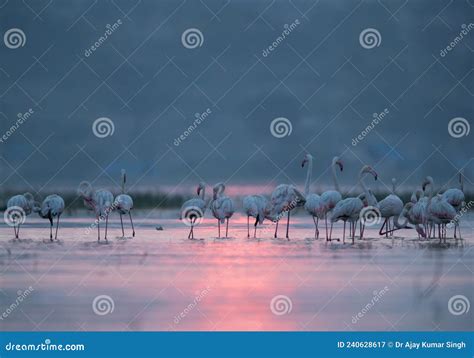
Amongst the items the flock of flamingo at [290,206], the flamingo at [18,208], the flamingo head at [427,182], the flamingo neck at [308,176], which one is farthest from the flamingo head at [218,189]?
the flamingo head at [427,182]

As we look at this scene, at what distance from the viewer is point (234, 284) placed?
11008mm

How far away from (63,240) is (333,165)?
5982mm

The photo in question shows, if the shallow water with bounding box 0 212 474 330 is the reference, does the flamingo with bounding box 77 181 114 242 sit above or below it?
above

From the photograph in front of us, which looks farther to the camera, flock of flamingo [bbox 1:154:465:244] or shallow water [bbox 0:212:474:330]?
flock of flamingo [bbox 1:154:465:244]

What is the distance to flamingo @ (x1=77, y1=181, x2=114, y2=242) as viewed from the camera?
18.1m

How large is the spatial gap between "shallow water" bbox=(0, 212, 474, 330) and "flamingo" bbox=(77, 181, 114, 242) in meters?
1.08

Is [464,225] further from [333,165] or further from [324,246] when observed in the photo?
[324,246]

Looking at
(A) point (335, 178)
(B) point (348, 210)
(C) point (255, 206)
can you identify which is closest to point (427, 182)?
(A) point (335, 178)

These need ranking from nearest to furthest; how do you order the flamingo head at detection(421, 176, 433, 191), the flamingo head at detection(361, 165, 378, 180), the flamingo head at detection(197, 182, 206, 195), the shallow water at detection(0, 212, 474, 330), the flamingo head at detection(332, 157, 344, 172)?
1. the shallow water at detection(0, 212, 474, 330)
2. the flamingo head at detection(421, 176, 433, 191)
3. the flamingo head at detection(361, 165, 378, 180)
4. the flamingo head at detection(332, 157, 344, 172)
5. the flamingo head at detection(197, 182, 206, 195)

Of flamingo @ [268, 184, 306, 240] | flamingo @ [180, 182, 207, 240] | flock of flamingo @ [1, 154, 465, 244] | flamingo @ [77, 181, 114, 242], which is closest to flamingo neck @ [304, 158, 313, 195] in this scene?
flock of flamingo @ [1, 154, 465, 244]

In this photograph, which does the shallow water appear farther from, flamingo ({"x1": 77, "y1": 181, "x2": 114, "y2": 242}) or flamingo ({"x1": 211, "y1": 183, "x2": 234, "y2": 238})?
flamingo ({"x1": 211, "y1": 183, "x2": 234, "y2": 238})

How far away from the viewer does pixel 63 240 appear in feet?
55.6

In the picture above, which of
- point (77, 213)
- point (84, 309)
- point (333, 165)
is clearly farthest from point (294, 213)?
point (84, 309)

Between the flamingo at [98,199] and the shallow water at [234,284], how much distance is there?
1079 millimetres
